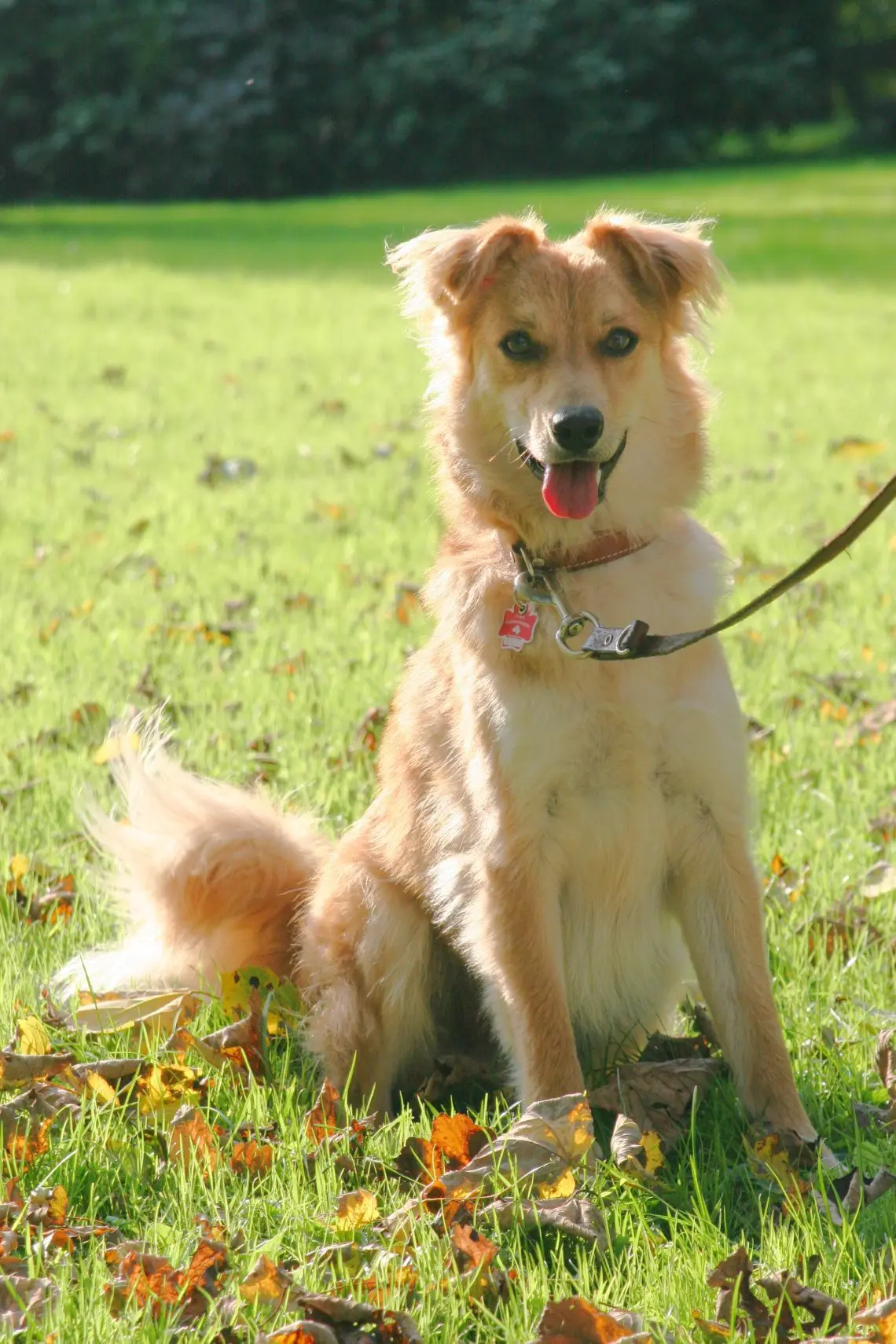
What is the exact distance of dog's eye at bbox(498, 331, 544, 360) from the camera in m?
3.22

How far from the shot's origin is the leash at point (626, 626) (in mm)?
2734

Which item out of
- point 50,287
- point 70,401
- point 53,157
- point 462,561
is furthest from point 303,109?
point 462,561

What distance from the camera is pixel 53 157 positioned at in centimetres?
3119

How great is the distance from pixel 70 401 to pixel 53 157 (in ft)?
75.9

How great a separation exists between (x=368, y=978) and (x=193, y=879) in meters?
0.46

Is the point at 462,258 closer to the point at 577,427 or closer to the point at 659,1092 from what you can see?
the point at 577,427

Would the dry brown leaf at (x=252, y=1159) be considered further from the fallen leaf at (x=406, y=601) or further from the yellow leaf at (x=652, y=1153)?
the fallen leaf at (x=406, y=601)

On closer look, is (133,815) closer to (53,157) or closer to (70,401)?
(70,401)

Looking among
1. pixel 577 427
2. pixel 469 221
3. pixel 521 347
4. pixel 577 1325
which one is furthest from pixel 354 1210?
pixel 469 221

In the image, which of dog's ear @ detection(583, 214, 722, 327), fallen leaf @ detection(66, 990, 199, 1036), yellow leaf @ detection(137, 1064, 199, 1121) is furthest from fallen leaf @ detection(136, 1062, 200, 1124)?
dog's ear @ detection(583, 214, 722, 327)

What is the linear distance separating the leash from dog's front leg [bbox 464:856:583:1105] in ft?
1.47

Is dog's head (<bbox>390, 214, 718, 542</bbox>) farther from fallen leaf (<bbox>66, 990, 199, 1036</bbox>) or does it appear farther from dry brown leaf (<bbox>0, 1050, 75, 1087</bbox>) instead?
dry brown leaf (<bbox>0, 1050, 75, 1087</bbox>)

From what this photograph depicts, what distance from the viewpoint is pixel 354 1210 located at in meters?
2.54

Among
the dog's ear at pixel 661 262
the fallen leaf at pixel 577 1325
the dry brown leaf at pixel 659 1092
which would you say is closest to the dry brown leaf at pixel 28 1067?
the dry brown leaf at pixel 659 1092
